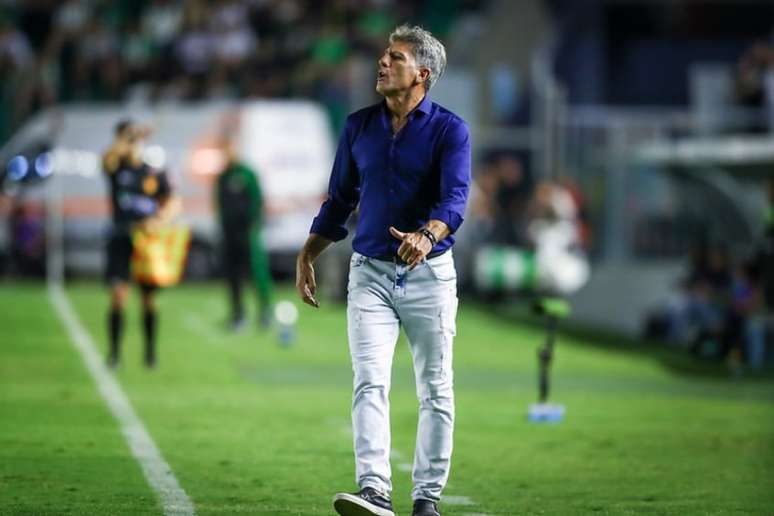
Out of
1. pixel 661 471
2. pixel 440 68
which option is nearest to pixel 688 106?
pixel 661 471

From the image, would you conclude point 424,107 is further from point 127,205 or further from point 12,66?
point 12,66

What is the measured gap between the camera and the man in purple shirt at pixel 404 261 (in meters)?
8.40

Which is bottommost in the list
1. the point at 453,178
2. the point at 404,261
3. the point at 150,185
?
the point at 404,261

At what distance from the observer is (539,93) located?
2900 centimetres

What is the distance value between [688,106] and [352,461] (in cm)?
2183

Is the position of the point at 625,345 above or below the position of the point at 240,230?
below

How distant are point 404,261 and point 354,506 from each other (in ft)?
3.45

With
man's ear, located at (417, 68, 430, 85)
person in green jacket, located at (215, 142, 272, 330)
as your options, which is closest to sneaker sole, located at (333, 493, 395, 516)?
man's ear, located at (417, 68, 430, 85)

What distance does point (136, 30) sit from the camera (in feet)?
114

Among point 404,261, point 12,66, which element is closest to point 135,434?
point 404,261

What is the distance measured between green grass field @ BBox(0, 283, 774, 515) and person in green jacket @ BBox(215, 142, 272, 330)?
2.23ft

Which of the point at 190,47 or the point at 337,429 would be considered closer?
the point at 337,429

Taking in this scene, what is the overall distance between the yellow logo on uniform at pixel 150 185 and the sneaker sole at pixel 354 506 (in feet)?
31.4

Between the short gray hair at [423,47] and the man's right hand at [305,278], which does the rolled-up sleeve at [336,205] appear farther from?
the short gray hair at [423,47]
